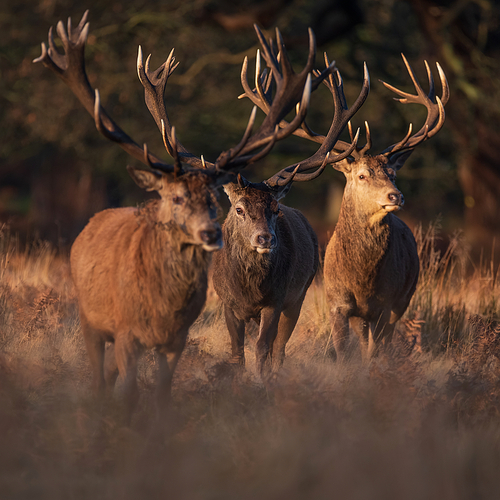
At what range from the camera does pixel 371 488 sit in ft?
10.6

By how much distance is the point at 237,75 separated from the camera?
16.2 meters

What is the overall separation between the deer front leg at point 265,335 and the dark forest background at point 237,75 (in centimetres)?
670

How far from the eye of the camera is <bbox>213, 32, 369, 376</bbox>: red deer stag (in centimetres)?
514

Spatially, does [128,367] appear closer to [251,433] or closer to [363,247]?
[251,433]

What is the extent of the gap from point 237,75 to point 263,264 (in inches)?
462

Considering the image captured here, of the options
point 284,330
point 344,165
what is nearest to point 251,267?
point 284,330

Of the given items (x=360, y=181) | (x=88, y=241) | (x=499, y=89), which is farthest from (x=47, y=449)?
(x=499, y=89)

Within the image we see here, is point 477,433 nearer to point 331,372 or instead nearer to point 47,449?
point 331,372

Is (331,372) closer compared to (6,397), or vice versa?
(6,397)

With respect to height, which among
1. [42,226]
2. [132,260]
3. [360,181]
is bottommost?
[42,226]

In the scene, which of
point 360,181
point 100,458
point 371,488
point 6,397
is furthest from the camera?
point 360,181

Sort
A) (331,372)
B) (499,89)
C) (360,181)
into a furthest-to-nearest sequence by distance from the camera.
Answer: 1. (499,89)
2. (360,181)
3. (331,372)

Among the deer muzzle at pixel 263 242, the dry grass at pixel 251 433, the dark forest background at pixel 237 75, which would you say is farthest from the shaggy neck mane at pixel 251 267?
the dark forest background at pixel 237 75

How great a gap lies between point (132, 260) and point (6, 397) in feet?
3.55
